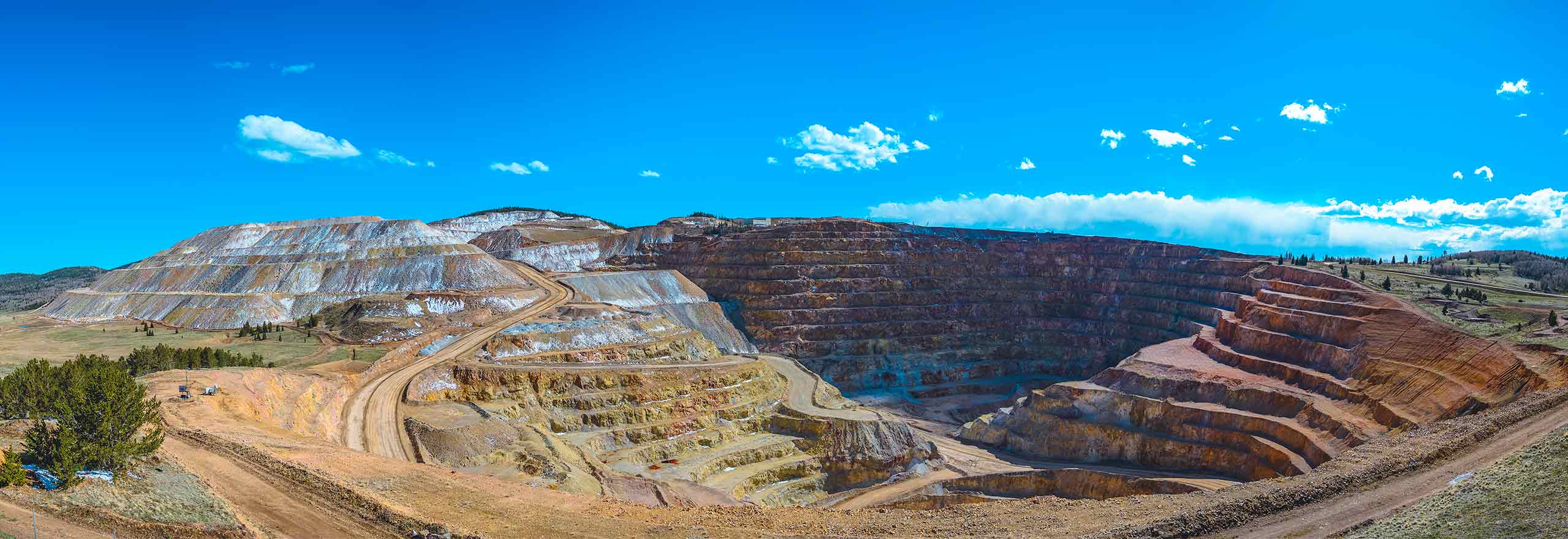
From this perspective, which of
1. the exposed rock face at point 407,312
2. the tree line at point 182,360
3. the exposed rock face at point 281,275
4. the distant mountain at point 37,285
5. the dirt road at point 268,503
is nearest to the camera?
the dirt road at point 268,503

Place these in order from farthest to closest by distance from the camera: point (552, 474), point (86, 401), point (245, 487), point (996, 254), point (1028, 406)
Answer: point (996, 254) → point (1028, 406) → point (552, 474) → point (245, 487) → point (86, 401)

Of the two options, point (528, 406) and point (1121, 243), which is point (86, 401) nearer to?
point (528, 406)

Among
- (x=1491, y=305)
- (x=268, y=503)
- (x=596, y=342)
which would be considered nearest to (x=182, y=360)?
(x=596, y=342)

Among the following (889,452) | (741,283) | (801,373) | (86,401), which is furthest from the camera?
(741,283)

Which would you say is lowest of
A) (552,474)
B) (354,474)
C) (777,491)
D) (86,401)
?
(777,491)

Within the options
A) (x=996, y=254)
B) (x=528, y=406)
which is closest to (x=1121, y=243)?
(x=996, y=254)

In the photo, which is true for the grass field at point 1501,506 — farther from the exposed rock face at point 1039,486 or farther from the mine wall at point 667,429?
the mine wall at point 667,429

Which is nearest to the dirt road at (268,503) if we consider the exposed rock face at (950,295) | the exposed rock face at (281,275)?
the exposed rock face at (281,275)
